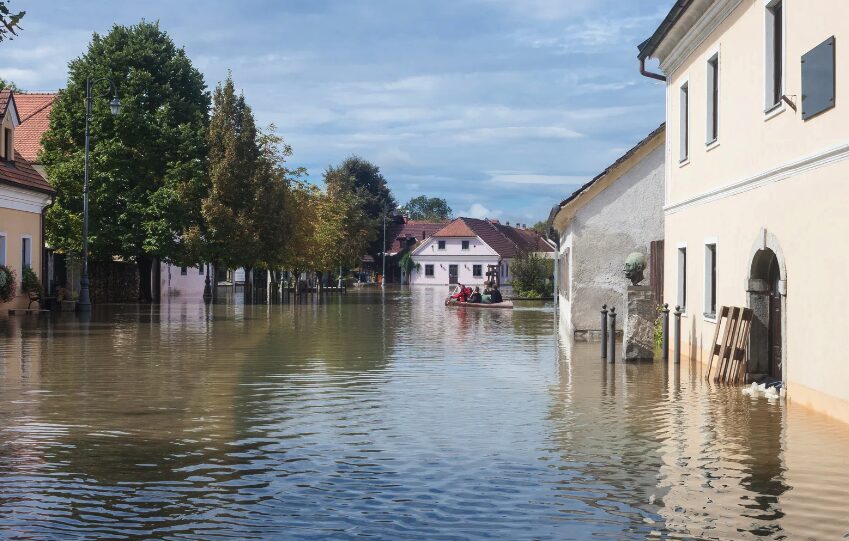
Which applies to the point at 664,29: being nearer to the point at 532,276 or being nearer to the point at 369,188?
the point at 532,276

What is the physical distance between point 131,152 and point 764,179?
1515 inches

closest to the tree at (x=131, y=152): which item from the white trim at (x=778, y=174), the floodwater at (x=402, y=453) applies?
the floodwater at (x=402, y=453)

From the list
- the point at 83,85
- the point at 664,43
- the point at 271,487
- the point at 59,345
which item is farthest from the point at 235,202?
the point at 271,487

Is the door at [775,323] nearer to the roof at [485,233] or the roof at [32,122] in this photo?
the roof at [32,122]

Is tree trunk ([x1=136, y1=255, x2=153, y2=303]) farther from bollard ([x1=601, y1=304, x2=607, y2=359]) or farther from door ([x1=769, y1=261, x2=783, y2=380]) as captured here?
door ([x1=769, y1=261, x2=783, y2=380])

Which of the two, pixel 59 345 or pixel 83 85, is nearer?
pixel 59 345

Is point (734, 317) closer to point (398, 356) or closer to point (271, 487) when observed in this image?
point (398, 356)

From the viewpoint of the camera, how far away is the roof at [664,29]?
742 inches

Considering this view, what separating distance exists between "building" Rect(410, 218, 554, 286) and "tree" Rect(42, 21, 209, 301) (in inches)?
2936

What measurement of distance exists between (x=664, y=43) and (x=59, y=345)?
1437 cm

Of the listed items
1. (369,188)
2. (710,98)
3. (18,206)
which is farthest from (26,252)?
(369,188)

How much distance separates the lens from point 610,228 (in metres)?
28.5

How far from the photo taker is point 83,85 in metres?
48.8

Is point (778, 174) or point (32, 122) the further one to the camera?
point (32, 122)
